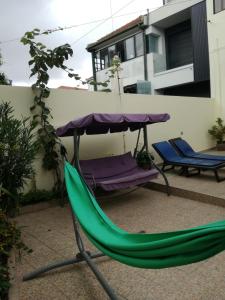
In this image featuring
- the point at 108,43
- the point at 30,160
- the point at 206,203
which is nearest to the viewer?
the point at 30,160

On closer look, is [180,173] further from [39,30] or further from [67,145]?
[39,30]

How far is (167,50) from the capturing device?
53.1 ft

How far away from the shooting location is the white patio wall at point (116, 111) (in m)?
5.70

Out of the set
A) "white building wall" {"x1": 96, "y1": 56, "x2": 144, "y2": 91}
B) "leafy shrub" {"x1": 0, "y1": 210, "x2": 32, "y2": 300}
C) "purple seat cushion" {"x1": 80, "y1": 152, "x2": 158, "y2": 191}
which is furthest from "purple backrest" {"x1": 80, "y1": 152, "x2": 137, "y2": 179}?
"white building wall" {"x1": 96, "y1": 56, "x2": 144, "y2": 91}

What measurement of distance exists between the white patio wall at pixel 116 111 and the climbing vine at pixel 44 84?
0.60 feet

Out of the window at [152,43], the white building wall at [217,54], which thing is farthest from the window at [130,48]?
the white building wall at [217,54]

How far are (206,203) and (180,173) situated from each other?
1.98 metres

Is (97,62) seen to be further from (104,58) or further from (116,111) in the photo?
(116,111)

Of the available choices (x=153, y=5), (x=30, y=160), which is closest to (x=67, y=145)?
(x=30, y=160)

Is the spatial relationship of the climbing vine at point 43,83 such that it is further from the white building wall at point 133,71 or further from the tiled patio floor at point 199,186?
the white building wall at point 133,71

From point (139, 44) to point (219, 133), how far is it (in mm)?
8831

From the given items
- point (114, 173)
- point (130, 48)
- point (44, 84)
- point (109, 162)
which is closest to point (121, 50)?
point (130, 48)

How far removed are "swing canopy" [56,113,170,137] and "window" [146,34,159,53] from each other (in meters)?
10.8

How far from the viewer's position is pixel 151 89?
15.6 meters
